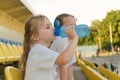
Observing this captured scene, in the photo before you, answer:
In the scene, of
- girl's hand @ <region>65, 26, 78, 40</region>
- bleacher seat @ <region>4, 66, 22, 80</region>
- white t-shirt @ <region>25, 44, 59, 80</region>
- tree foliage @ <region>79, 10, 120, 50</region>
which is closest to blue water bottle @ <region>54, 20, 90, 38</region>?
girl's hand @ <region>65, 26, 78, 40</region>

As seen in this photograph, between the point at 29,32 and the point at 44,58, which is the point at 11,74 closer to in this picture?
the point at 44,58

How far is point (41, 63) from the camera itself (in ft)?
9.46

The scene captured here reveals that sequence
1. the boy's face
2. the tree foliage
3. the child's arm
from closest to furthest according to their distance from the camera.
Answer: the child's arm, the boy's face, the tree foliage

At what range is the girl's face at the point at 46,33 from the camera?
9.77 feet

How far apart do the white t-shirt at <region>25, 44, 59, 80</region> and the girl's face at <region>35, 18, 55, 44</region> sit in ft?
0.27

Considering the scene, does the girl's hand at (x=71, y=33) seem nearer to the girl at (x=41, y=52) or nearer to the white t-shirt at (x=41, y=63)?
the girl at (x=41, y=52)

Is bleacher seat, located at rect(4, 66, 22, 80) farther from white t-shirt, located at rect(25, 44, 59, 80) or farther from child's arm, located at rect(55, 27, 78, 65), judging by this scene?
child's arm, located at rect(55, 27, 78, 65)

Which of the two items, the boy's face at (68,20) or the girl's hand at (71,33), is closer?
the girl's hand at (71,33)

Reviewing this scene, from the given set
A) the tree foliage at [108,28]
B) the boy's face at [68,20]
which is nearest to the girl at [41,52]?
the boy's face at [68,20]

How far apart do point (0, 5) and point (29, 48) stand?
15915mm

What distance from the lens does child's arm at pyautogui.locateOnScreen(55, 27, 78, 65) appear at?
9.14 feet

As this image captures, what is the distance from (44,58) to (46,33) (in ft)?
0.68

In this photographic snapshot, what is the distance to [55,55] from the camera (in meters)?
2.86

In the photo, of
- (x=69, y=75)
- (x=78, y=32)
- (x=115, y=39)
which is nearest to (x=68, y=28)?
(x=78, y=32)
